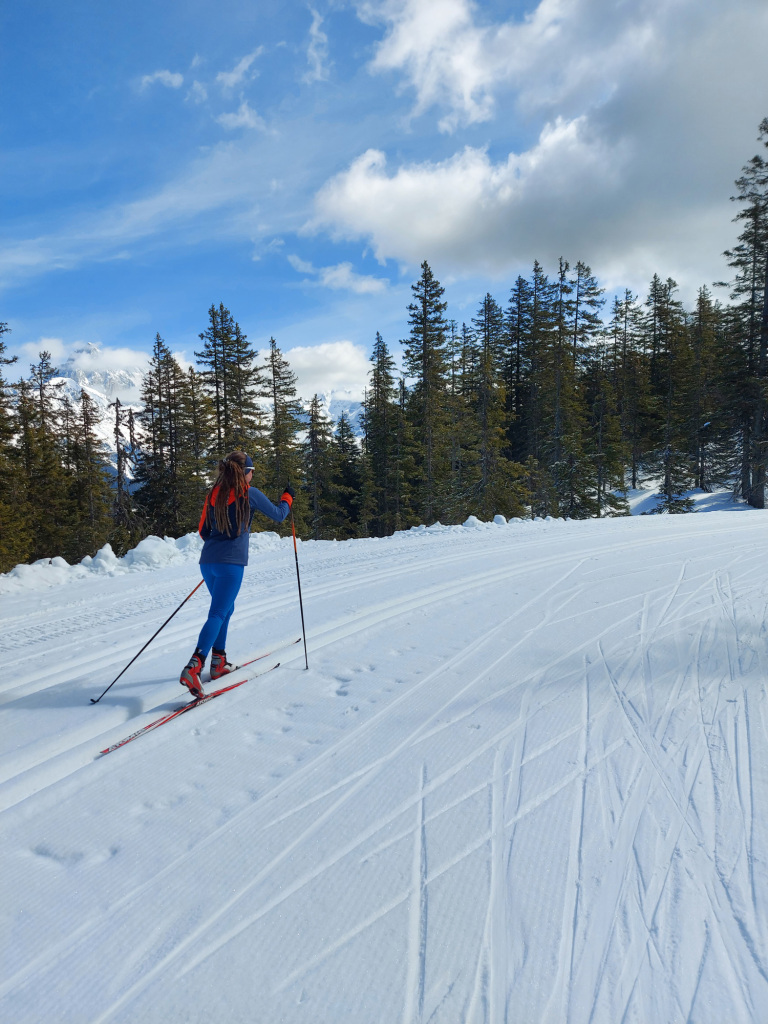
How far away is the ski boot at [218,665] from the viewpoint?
433 centimetres

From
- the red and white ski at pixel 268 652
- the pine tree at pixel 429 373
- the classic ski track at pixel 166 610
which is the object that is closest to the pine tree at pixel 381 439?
the pine tree at pixel 429 373

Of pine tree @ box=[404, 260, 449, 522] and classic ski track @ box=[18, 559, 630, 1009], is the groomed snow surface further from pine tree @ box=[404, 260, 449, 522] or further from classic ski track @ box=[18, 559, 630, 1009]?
pine tree @ box=[404, 260, 449, 522]

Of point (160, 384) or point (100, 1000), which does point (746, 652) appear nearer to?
point (100, 1000)

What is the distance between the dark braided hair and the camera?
13.5 feet

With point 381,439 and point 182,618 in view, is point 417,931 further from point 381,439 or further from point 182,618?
point 381,439

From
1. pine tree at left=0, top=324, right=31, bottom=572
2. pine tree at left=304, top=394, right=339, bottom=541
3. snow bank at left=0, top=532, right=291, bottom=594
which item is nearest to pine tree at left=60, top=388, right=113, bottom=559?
pine tree at left=0, top=324, right=31, bottom=572

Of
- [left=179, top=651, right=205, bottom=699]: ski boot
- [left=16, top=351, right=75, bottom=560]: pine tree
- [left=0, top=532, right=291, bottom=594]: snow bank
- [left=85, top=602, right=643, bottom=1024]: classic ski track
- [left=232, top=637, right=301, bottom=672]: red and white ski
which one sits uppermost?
[left=16, top=351, right=75, bottom=560]: pine tree

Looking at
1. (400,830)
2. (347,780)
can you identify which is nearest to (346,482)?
(347,780)

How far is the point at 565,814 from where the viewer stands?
99.9 inches

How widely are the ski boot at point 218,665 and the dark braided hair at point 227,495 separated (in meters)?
1.08

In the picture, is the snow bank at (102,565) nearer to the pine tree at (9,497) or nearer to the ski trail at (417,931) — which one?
the ski trail at (417,931)

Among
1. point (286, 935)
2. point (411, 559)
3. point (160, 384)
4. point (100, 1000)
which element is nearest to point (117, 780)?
point (100, 1000)

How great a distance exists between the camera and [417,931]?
6.41 ft

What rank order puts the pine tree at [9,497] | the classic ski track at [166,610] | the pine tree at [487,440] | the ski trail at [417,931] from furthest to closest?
1. the pine tree at [487,440]
2. the pine tree at [9,497]
3. the classic ski track at [166,610]
4. the ski trail at [417,931]
